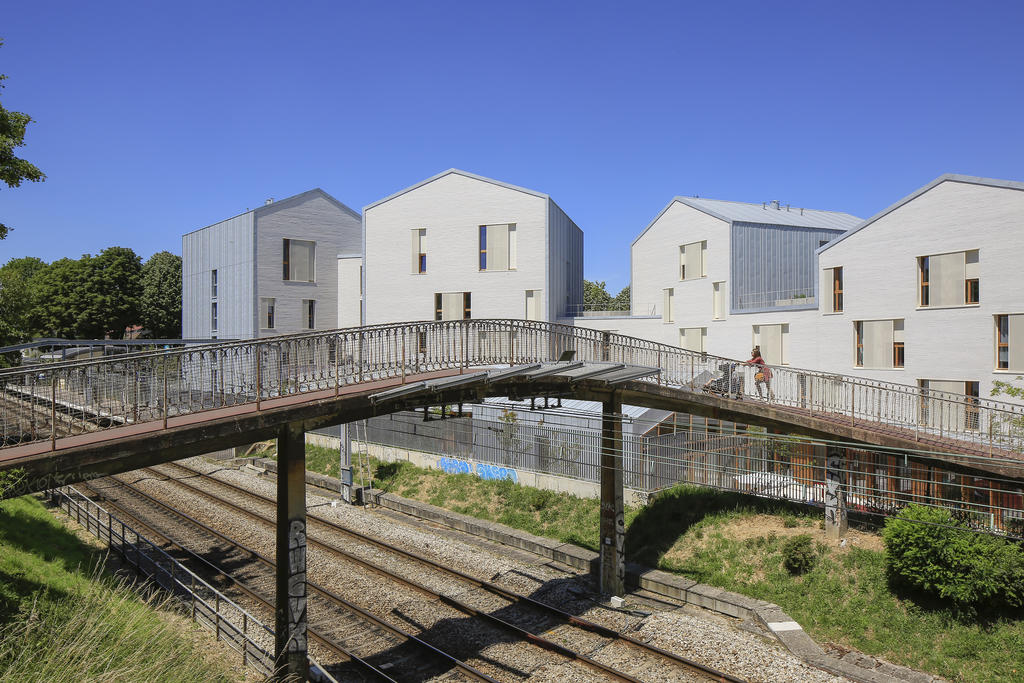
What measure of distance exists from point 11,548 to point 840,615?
18663 mm

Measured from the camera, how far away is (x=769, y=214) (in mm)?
35094

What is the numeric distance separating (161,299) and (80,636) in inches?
2135

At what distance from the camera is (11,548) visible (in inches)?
567

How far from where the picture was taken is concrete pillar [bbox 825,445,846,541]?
16969 millimetres

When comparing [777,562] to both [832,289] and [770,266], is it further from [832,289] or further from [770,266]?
[770,266]

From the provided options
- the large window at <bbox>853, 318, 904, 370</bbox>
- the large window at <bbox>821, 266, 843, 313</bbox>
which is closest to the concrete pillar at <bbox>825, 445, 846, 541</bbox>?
the large window at <bbox>853, 318, 904, 370</bbox>

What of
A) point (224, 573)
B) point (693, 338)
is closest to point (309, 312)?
point (693, 338)

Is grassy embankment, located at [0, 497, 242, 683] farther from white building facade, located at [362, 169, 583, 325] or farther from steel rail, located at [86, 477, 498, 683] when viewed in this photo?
white building facade, located at [362, 169, 583, 325]

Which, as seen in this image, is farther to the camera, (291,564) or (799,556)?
(799,556)

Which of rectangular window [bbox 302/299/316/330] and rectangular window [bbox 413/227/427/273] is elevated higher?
rectangular window [bbox 413/227/427/273]

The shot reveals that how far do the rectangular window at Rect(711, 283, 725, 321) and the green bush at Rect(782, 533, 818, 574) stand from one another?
16.4 meters

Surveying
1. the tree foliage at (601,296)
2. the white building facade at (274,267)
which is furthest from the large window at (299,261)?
the tree foliage at (601,296)

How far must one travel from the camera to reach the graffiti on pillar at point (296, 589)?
11.0 meters

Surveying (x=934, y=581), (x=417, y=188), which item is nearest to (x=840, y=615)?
(x=934, y=581)
